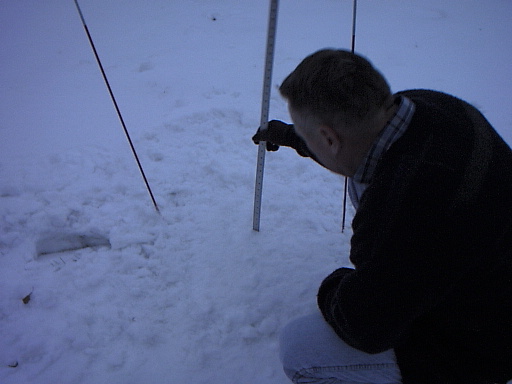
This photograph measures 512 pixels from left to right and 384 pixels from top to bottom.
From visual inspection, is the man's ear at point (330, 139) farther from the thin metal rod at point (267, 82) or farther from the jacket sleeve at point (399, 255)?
the thin metal rod at point (267, 82)

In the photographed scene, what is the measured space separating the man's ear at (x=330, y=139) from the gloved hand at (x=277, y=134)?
0.79 m

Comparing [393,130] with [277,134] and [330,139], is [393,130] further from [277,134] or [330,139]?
[277,134]

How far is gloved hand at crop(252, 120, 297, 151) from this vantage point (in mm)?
1911

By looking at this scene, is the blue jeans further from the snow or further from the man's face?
the man's face

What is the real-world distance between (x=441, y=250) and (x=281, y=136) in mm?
1212

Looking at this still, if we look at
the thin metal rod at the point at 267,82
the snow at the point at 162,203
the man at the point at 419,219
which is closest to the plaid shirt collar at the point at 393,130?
the man at the point at 419,219

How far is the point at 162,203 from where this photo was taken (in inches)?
106

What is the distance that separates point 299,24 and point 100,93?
13.2 feet

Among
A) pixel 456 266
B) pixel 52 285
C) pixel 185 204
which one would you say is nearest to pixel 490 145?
pixel 456 266

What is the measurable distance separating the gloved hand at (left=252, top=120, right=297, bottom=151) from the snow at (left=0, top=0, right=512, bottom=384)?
0.83 metres

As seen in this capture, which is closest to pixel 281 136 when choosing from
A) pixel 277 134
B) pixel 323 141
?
pixel 277 134

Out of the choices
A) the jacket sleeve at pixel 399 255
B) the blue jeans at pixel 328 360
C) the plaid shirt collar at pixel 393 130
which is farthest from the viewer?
the blue jeans at pixel 328 360

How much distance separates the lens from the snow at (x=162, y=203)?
6.18ft

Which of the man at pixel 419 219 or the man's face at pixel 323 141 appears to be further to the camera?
the man's face at pixel 323 141
